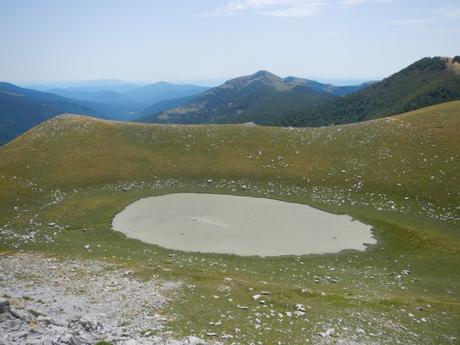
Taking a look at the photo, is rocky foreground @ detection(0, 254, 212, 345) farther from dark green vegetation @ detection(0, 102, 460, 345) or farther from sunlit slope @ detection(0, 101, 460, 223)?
sunlit slope @ detection(0, 101, 460, 223)

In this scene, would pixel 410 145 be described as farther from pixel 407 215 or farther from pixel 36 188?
pixel 36 188

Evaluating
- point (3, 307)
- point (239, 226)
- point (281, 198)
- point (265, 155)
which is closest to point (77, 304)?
point (3, 307)

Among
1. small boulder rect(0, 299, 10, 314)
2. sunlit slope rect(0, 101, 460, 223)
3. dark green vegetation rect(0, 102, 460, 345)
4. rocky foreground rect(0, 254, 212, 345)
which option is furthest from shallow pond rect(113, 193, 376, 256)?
small boulder rect(0, 299, 10, 314)

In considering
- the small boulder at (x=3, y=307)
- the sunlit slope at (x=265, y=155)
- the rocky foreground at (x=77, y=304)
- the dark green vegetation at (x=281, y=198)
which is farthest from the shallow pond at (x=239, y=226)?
the small boulder at (x=3, y=307)

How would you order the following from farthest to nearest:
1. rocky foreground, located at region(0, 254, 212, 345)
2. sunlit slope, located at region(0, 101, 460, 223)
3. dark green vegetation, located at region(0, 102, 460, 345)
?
sunlit slope, located at region(0, 101, 460, 223) → dark green vegetation, located at region(0, 102, 460, 345) → rocky foreground, located at region(0, 254, 212, 345)

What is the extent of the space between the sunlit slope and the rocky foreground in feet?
92.6

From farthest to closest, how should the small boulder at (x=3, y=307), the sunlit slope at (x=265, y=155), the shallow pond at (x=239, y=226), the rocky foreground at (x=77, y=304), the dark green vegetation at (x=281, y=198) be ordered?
the sunlit slope at (x=265, y=155)
the shallow pond at (x=239, y=226)
the dark green vegetation at (x=281, y=198)
the small boulder at (x=3, y=307)
the rocky foreground at (x=77, y=304)

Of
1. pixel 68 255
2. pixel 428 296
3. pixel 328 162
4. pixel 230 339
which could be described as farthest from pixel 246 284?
pixel 328 162

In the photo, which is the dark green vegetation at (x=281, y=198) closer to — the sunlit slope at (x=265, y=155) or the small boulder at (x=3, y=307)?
the sunlit slope at (x=265, y=155)

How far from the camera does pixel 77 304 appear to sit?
813 inches

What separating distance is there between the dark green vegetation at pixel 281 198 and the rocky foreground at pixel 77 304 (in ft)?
4.81

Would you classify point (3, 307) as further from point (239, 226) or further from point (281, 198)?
point (281, 198)

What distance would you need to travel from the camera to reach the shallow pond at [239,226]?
1377 inches

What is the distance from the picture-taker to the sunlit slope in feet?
166
